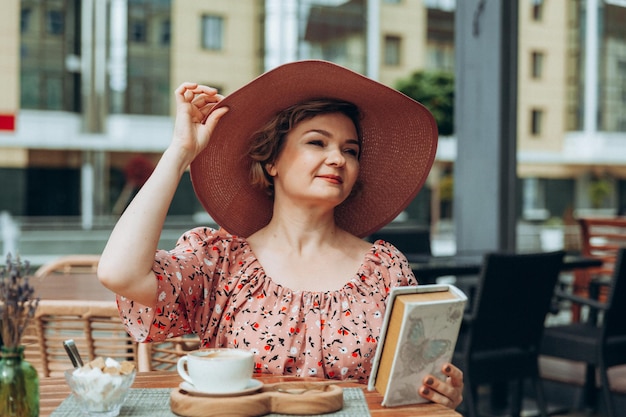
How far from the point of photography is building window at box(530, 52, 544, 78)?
6610 mm

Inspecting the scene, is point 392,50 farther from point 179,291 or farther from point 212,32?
point 179,291

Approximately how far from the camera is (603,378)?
10.9ft

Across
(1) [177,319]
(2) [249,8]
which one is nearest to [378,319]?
(1) [177,319]

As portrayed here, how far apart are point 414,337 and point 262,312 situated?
0.50m

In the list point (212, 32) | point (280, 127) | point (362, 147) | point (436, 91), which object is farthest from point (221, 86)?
point (280, 127)

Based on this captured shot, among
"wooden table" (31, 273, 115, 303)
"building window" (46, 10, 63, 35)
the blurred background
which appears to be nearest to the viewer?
"wooden table" (31, 273, 115, 303)

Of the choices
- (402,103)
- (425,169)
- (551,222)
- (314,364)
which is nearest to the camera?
(314,364)

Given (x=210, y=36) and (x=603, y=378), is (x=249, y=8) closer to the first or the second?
(x=210, y=36)

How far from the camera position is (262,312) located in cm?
166

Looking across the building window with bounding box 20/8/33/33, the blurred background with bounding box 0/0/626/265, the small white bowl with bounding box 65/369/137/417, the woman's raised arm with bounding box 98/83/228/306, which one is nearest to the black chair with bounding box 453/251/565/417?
the woman's raised arm with bounding box 98/83/228/306

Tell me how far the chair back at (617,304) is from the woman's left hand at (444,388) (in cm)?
219

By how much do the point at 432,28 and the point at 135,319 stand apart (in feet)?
24.2

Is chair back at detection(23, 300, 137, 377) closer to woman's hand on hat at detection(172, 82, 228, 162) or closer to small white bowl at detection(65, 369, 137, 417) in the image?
woman's hand on hat at detection(172, 82, 228, 162)

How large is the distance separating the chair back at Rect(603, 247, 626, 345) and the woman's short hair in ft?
6.19
